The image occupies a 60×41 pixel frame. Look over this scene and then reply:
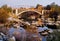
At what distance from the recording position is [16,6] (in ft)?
5.32

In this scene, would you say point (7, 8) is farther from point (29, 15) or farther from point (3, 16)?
point (29, 15)

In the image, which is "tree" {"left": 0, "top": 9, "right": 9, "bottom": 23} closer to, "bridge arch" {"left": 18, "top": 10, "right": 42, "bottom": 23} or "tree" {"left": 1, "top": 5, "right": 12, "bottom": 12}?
"tree" {"left": 1, "top": 5, "right": 12, "bottom": 12}

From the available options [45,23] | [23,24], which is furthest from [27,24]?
[45,23]

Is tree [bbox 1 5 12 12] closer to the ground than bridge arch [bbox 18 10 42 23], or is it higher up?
higher up

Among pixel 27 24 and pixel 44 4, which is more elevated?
pixel 44 4

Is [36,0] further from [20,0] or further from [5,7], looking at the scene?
[5,7]

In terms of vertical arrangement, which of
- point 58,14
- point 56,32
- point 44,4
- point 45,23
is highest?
point 44,4

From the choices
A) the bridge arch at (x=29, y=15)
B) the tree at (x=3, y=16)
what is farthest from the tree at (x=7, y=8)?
the bridge arch at (x=29, y=15)

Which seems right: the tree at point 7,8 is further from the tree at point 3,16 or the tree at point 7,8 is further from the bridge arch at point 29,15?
the bridge arch at point 29,15

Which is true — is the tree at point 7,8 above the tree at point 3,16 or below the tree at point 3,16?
above

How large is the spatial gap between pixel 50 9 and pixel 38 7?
0.15 metres

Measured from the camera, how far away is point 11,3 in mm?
1617

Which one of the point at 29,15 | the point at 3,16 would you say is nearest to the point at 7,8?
the point at 3,16

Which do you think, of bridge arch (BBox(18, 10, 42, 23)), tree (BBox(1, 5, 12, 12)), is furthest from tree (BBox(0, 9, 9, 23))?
bridge arch (BBox(18, 10, 42, 23))
